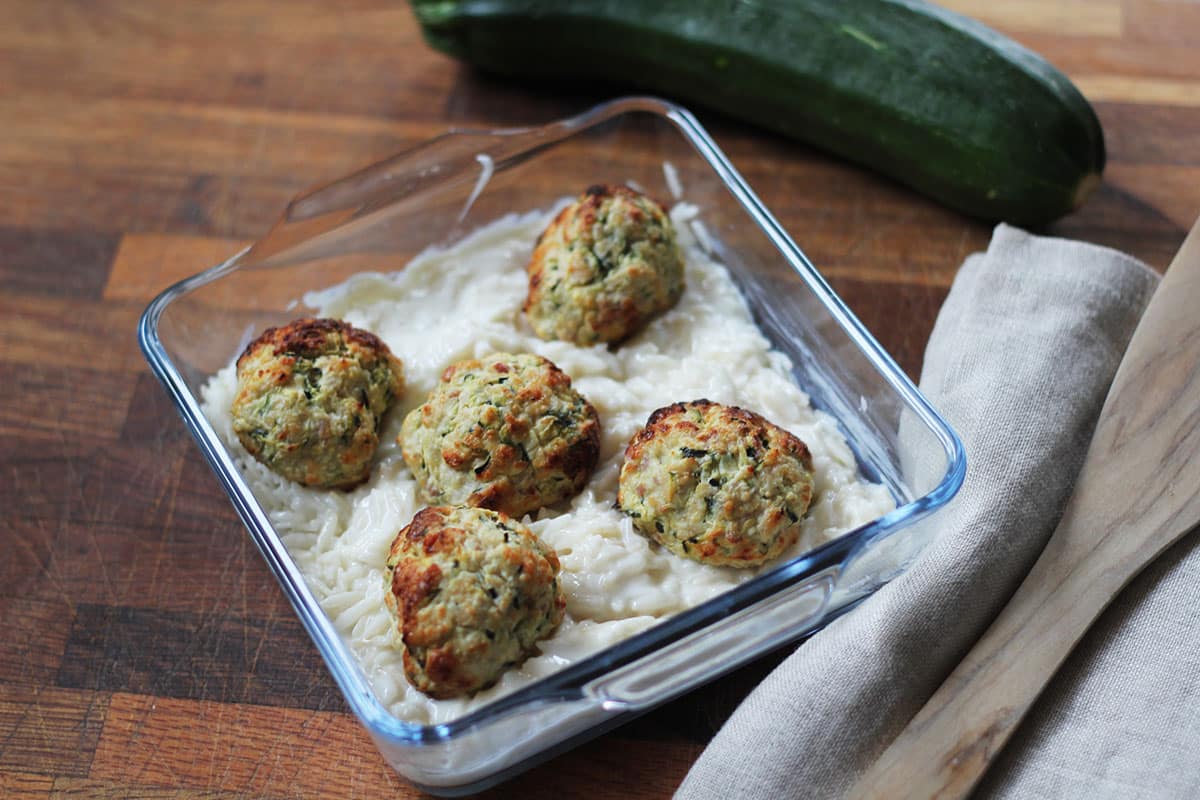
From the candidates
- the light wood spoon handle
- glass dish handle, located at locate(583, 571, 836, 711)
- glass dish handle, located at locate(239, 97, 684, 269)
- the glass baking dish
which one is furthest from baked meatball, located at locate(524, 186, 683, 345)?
the light wood spoon handle

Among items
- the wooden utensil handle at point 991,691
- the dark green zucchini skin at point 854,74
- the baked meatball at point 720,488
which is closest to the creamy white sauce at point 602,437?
the baked meatball at point 720,488

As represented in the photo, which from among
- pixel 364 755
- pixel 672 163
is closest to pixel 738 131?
pixel 672 163

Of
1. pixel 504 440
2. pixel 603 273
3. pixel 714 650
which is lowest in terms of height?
pixel 714 650

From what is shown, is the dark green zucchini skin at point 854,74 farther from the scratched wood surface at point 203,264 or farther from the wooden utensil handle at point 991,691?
the wooden utensil handle at point 991,691

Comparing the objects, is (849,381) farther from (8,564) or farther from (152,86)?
(152,86)

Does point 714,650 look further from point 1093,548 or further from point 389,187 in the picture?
point 389,187

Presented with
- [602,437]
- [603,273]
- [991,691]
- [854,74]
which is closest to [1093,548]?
[991,691]

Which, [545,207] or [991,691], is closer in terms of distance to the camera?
[991,691]
